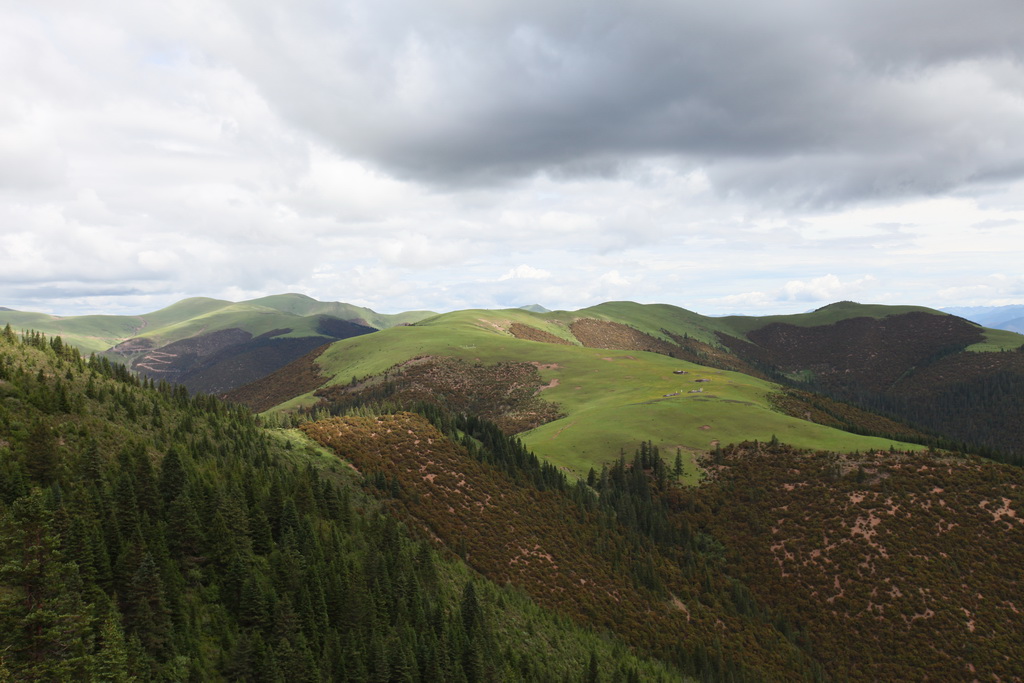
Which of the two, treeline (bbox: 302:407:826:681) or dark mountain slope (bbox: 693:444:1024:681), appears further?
dark mountain slope (bbox: 693:444:1024:681)

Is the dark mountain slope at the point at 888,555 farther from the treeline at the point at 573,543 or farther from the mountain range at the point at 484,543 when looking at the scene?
the treeline at the point at 573,543

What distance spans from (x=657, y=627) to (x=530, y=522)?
22890 mm

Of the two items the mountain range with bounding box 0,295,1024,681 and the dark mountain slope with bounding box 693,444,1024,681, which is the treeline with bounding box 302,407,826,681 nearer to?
the mountain range with bounding box 0,295,1024,681

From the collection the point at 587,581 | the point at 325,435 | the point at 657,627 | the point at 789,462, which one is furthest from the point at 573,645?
the point at 789,462

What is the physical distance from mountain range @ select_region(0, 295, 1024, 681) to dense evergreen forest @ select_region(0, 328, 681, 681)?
18 centimetres

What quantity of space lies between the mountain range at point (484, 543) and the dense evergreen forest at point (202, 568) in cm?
18

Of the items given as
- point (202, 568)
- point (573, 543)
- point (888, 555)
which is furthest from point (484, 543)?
point (888, 555)

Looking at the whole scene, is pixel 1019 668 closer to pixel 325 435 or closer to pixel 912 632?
pixel 912 632

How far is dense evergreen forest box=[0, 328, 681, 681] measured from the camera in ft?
84.8

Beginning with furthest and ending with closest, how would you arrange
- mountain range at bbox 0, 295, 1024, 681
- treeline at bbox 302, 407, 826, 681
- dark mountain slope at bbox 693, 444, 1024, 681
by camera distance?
dark mountain slope at bbox 693, 444, 1024, 681
treeline at bbox 302, 407, 826, 681
mountain range at bbox 0, 295, 1024, 681

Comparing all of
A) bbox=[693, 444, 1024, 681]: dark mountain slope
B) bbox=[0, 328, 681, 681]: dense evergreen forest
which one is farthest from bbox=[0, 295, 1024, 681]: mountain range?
bbox=[693, 444, 1024, 681]: dark mountain slope

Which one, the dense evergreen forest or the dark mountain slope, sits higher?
the dense evergreen forest

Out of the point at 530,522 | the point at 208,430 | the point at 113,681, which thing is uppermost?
the point at 208,430

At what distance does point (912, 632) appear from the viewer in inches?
3029
